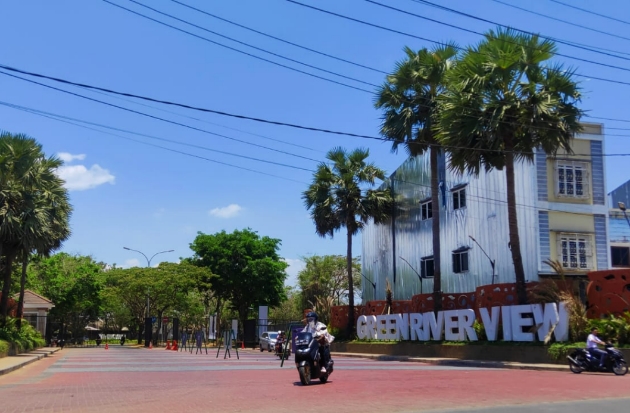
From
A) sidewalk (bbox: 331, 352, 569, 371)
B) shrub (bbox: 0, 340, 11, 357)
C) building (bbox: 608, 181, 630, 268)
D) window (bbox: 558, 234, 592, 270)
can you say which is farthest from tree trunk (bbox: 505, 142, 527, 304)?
shrub (bbox: 0, 340, 11, 357)

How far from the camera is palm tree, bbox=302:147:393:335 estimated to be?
4069 centimetres

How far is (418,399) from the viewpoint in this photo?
38.4ft

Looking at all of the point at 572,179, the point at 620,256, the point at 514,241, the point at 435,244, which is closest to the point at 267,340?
the point at 435,244

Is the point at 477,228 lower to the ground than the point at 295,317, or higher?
higher

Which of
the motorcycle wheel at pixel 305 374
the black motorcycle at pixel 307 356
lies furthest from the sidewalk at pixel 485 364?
the motorcycle wheel at pixel 305 374

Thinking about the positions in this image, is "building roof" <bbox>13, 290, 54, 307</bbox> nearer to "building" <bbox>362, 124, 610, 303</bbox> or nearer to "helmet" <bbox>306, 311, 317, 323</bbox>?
"building" <bbox>362, 124, 610, 303</bbox>

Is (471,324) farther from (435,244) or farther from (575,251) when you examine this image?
(575,251)

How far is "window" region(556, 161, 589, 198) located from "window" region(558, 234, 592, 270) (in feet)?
6.59

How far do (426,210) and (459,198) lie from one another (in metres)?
3.58

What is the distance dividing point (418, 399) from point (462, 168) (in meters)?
16.0

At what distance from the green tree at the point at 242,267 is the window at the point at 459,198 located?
89.5 ft

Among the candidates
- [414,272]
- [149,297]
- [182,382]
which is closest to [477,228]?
[414,272]

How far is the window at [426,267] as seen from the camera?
129 ft

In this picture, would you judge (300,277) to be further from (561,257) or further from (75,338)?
(561,257)
